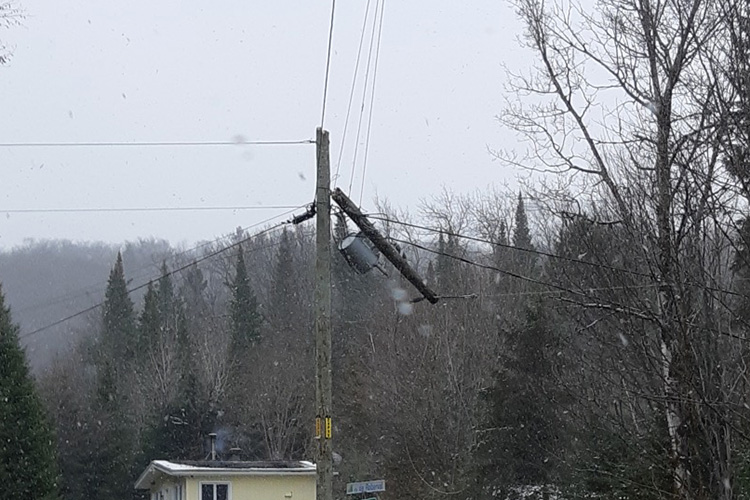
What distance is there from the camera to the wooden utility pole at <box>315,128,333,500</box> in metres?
11.1

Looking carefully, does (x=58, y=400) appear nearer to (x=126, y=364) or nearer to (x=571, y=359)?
(x=126, y=364)

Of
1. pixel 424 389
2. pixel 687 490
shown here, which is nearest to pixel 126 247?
pixel 424 389

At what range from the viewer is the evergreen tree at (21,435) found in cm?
3312

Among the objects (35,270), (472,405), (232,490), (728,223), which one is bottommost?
(232,490)

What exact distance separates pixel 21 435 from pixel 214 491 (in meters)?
9.05

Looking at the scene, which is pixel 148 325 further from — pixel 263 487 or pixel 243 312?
pixel 263 487

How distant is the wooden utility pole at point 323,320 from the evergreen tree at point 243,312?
45.2 metres

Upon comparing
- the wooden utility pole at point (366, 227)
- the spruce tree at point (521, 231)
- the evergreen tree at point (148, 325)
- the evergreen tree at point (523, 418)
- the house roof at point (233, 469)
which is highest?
the spruce tree at point (521, 231)

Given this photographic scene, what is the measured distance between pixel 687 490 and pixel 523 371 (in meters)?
14.1

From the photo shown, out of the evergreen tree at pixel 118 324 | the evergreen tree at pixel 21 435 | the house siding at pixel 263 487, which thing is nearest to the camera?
the house siding at pixel 263 487

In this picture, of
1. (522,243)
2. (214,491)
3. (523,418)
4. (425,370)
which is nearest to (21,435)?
(214,491)

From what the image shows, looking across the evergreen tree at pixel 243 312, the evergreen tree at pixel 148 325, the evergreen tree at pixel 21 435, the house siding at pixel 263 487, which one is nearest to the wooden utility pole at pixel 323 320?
the house siding at pixel 263 487

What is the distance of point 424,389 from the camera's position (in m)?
34.3

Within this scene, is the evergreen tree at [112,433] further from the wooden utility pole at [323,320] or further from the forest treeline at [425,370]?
the wooden utility pole at [323,320]
